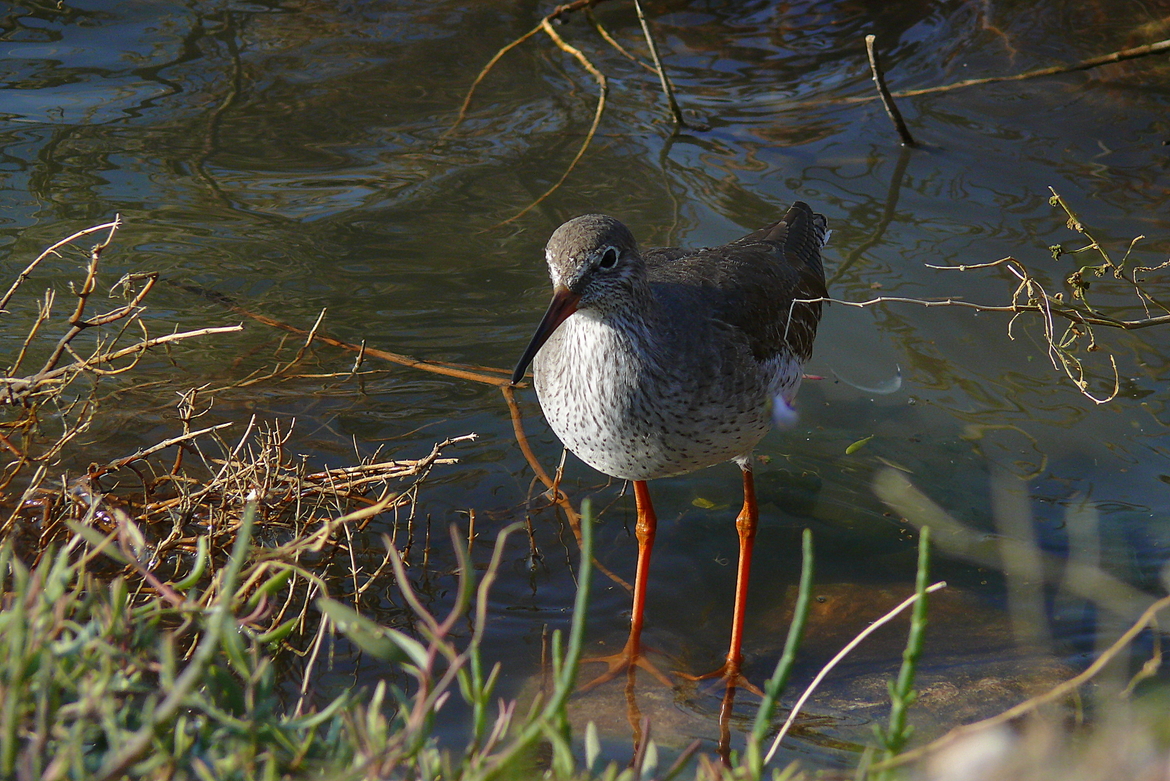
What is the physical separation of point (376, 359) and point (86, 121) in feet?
11.3

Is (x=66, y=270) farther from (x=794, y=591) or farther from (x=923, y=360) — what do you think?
(x=923, y=360)

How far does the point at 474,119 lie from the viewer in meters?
7.73

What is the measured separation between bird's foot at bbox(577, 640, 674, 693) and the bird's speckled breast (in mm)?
857

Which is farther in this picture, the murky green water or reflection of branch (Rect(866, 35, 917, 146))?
reflection of branch (Rect(866, 35, 917, 146))

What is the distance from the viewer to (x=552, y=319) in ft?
11.4

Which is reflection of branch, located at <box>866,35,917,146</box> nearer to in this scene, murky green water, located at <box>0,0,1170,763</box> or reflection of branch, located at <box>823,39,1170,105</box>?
murky green water, located at <box>0,0,1170,763</box>

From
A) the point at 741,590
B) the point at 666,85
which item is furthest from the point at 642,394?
the point at 666,85

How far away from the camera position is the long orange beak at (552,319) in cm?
346

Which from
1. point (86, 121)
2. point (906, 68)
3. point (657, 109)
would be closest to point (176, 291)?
point (86, 121)

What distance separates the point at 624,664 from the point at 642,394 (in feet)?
4.41

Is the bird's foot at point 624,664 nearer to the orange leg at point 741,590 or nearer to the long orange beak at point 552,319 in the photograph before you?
the orange leg at point 741,590

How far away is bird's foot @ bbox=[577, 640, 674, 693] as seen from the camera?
13.9ft

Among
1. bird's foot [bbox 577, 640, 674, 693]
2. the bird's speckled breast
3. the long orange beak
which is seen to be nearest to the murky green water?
bird's foot [bbox 577, 640, 674, 693]

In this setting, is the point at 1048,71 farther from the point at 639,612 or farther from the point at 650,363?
the point at 639,612
